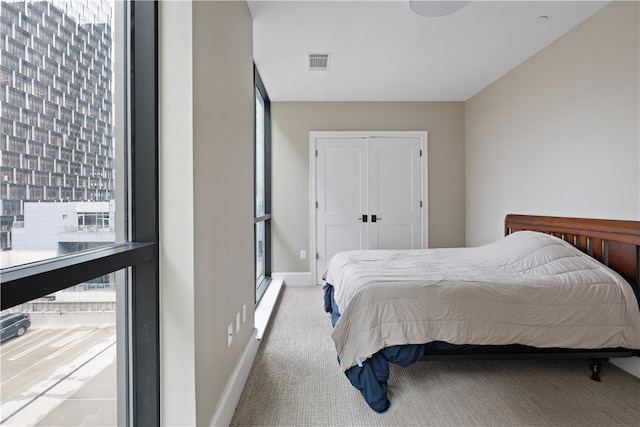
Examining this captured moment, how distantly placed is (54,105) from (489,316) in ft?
7.08

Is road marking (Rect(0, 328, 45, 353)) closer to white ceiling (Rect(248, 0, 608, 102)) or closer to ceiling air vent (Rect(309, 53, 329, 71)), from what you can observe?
white ceiling (Rect(248, 0, 608, 102))

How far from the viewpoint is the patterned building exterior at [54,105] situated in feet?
2.48

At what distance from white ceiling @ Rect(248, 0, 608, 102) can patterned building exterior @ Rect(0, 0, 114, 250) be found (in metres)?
1.58

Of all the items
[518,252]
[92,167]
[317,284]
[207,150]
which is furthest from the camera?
[317,284]

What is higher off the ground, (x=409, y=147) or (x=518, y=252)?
(x=409, y=147)

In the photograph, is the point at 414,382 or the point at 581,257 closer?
the point at 414,382

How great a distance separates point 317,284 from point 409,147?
2.30 metres

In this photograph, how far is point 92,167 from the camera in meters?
1.04

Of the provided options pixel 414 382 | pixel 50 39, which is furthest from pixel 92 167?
pixel 414 382

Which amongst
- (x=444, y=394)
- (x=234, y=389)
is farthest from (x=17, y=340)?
(x=444, y=394)

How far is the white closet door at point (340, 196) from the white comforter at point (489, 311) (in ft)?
7.76

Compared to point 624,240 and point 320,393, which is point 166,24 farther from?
point 624,240

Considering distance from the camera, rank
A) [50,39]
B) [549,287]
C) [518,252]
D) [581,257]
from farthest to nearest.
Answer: [518,252] → [581,257] → [549,287] → [50,39]

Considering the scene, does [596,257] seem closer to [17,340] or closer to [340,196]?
[340,196]
